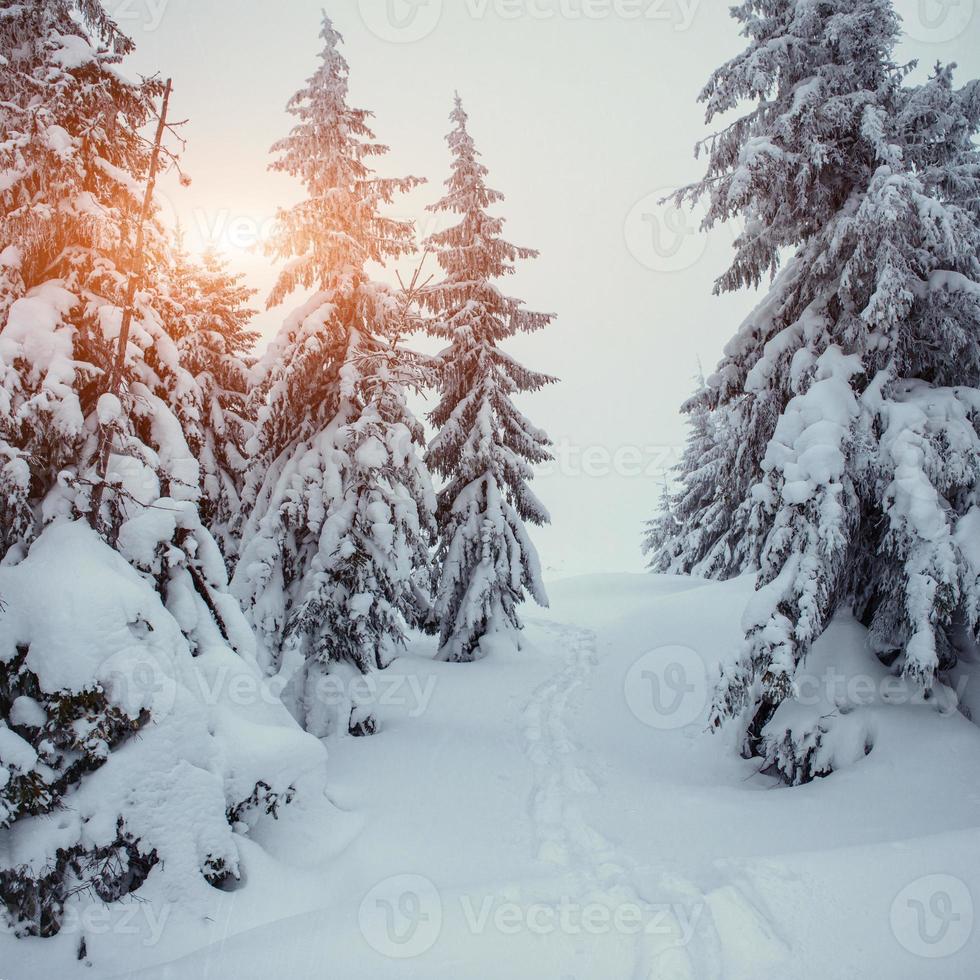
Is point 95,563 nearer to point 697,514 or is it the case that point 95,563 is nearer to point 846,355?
point 846,355

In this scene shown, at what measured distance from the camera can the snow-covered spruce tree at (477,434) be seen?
14078 mm

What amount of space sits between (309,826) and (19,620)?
3455 mm

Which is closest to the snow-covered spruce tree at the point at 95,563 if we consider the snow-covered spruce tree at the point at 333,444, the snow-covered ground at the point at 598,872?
the snow-covered ground at the point at 598,872

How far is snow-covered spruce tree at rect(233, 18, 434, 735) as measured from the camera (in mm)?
9812

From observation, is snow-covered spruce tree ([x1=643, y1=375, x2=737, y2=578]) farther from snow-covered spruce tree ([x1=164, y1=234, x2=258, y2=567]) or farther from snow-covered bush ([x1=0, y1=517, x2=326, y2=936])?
snow-covered bush ([x1=0, y1=517, x2=326, y2=936])

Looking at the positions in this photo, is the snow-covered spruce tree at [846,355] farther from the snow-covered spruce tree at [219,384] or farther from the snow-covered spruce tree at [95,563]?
the snow-covered spruce tree at [219,384]

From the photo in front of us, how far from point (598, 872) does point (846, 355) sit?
7.12m

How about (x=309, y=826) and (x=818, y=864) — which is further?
(x=309, y=826)

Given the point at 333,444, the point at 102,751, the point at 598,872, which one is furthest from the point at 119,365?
the point at 598,872

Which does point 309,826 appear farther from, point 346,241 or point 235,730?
point 346,241

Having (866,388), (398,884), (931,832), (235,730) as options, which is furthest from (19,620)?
(866,388)

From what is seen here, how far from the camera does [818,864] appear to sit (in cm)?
509

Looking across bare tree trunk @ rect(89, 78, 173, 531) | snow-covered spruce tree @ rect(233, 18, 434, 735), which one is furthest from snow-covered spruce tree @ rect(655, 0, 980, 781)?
bare tree trunk @ rect(89, 78, 173, 531)

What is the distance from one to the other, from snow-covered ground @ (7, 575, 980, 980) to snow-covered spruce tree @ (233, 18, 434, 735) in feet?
6.37
